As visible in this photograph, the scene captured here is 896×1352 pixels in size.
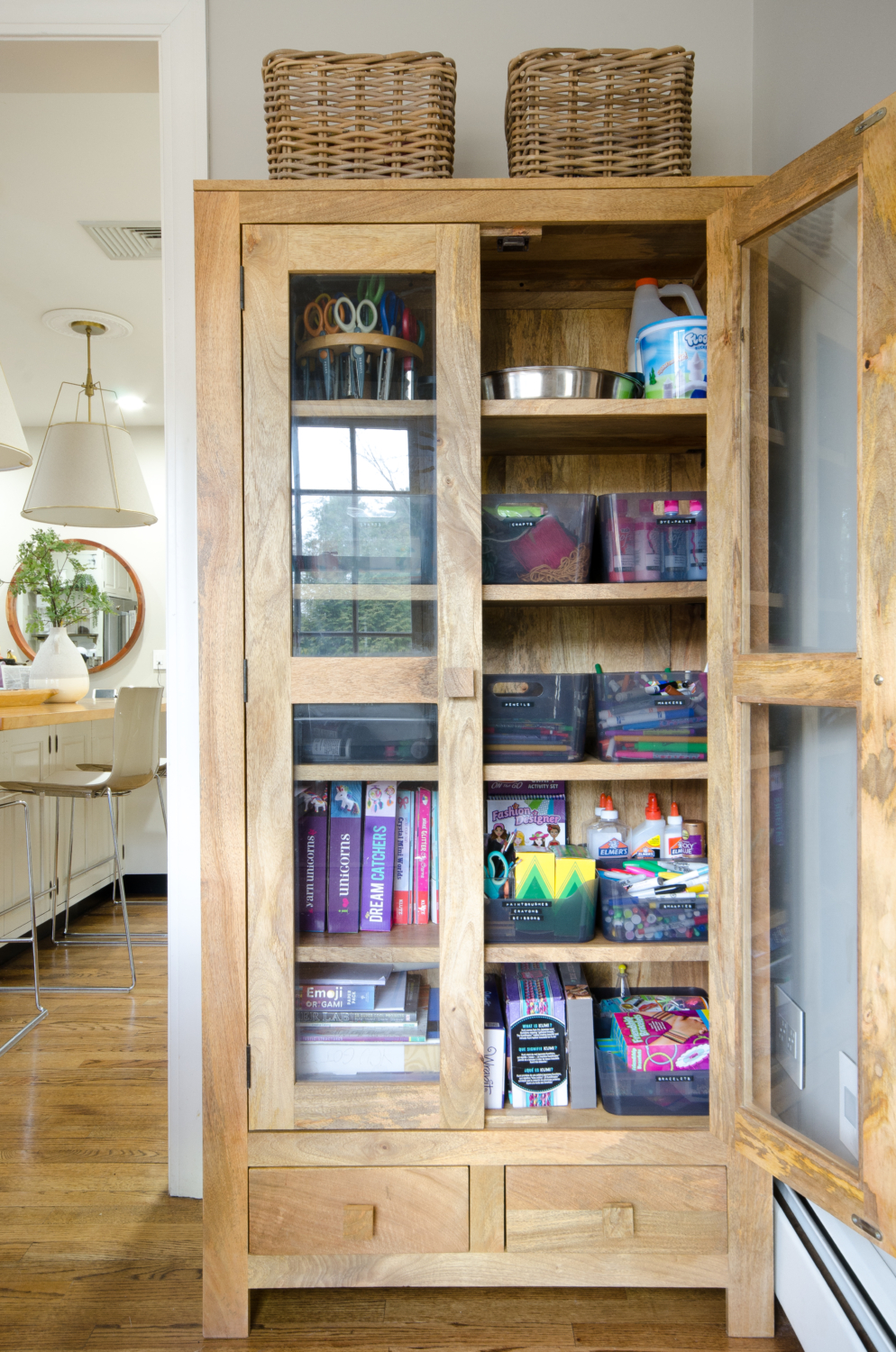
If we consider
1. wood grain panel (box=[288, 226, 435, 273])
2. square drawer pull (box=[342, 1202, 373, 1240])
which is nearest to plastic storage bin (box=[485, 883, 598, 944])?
square drawer pull (box=[342, 1202, 373, 1240])

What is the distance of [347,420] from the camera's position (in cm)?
136

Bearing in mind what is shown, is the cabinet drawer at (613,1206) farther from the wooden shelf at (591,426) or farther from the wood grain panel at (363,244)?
the wood grain panel at (363,244)

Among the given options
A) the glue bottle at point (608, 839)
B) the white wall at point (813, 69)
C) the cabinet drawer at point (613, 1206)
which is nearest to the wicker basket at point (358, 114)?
the white wall at point (813, 69)

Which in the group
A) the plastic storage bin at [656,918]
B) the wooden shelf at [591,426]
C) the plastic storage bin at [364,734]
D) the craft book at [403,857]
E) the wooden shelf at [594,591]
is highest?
the wooden shelf at [591,426]

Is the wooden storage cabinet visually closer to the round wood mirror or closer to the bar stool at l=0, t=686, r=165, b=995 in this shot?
the bar stool at l=0, t=686, r=165, b=995

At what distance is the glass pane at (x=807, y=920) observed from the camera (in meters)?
1.13

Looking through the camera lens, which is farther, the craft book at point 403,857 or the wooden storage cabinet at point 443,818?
the craft book at point 403,857

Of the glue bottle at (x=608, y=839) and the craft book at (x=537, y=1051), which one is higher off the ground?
the glue bottle at (x=608, y=839)

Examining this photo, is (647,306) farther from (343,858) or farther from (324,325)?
(343,858)

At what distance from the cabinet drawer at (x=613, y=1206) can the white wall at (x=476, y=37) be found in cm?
190

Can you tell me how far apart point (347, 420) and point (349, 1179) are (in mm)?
1239

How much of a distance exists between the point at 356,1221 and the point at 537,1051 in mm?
391

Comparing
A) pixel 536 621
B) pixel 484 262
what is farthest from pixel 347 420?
pixel 536 621

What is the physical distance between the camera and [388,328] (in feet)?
4.43
